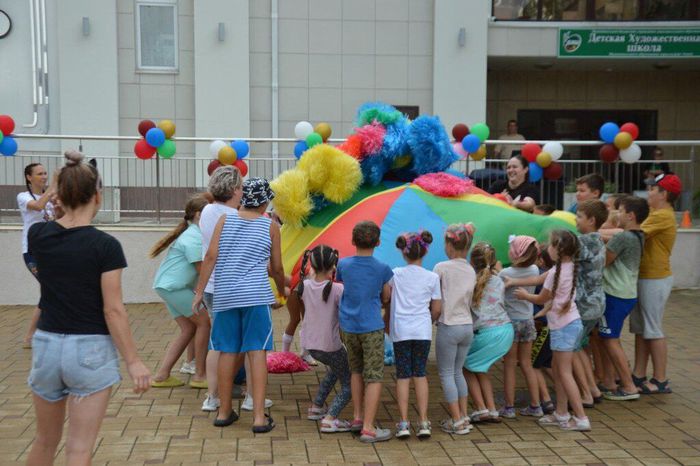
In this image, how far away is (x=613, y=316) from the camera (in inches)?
249

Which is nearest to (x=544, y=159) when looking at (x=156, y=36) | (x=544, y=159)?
(x=544, y=159)

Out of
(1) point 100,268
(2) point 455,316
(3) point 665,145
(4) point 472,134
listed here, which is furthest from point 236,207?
(3) point 665,145

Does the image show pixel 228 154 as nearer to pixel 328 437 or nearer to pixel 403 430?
pixel 328 437

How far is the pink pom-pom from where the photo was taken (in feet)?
23.9

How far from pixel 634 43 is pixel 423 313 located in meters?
12.7

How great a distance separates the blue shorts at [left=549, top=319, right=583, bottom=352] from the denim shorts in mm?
3295

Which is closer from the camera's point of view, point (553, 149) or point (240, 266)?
point (240, 266)

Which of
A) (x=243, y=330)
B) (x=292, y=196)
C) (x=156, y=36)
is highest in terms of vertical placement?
(x=156, y=36)

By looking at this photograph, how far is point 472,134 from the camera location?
8695mm

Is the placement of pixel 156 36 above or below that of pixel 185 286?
above

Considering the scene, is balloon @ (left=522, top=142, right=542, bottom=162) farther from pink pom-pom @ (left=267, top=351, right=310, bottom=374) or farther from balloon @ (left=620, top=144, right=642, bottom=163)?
pink pom-pom @ (left=267, top=351, right=310, bottom=374)

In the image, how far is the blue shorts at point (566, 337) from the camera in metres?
5.67

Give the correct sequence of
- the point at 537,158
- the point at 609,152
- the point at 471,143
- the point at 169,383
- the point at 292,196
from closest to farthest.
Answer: the point at 292,196 < the point at 169,383 < the point at 471,143 < the point at 537,158 < the point at 609,152

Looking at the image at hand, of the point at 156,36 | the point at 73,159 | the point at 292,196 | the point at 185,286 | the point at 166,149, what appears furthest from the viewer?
the point at 156,36
